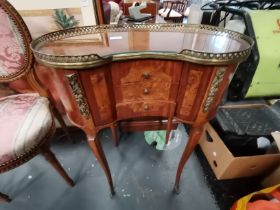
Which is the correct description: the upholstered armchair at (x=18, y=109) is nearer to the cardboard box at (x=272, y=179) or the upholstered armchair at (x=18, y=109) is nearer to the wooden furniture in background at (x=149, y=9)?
the wooden furniture in background at (x=149, y=9)

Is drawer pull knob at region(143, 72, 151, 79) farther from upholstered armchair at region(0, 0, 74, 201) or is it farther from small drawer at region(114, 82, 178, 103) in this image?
upholstered armchair at region(0, 0, 74, 201)

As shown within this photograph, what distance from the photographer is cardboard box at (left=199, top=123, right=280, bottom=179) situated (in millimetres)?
933

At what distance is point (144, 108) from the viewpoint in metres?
0.70

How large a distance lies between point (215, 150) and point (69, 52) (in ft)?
3.15

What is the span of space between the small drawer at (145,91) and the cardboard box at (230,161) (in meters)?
0.54

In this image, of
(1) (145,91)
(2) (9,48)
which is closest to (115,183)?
(1) (145,91)

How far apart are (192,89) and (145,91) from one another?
0.16m

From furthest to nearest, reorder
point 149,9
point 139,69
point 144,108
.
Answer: point 149,9, point 144,108, point 139,69

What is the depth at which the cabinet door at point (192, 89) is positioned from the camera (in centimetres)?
55

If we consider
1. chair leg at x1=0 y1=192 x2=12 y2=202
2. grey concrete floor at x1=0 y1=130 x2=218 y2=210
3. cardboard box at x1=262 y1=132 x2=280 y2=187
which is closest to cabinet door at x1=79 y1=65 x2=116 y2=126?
grey concrete floor at x1=0 y1=130 x2=218 y2=210

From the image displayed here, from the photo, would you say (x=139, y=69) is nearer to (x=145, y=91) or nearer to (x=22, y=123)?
(x=145, y=91)

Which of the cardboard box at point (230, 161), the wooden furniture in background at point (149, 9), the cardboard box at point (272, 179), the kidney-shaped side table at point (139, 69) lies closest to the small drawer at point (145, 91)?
the kidney-shaped side table at point (139, 69)

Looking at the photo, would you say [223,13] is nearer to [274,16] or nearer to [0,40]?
[274,16]

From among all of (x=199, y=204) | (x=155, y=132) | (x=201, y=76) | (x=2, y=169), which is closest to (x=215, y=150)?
(x=199, y=204)
